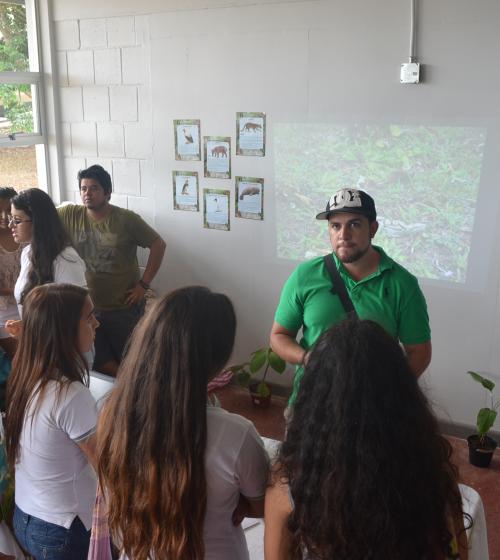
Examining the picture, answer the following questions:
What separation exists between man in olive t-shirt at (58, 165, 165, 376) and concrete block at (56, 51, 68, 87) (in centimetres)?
120

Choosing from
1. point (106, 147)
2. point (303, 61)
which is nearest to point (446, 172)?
point (303, 61)

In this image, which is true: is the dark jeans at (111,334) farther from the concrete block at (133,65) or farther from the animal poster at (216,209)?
the concrete block at (133,65)

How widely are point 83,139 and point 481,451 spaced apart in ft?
10.9

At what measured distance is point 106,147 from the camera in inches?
165

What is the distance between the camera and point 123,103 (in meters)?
4.05

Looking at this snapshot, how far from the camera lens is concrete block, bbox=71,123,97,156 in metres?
4.25

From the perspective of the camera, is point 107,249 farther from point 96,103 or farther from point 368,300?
point 368,300

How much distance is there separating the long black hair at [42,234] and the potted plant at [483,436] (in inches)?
84.9

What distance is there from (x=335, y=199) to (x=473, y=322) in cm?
148

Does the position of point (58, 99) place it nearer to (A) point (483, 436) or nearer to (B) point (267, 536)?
(A) point (483, 436)

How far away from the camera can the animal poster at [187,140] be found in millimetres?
3812

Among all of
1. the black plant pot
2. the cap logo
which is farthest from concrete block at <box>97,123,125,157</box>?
the black plant pot

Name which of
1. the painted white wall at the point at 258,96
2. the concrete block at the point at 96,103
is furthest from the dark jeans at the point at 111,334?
the concrete block at the point at 96,103

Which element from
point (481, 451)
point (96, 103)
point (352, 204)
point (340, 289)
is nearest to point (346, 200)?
point (352, 204)
